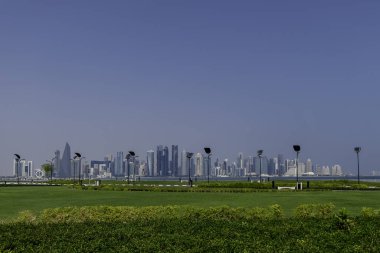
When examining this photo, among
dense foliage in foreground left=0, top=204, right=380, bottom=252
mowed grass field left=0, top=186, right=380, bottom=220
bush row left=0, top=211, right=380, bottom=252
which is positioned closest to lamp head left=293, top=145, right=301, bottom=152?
mowed grass field left=0, top=186, right=380, bottom=220

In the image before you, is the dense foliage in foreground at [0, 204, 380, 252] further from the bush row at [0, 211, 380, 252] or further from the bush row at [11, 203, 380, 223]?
the bush row at [11, 203, 380, 223]

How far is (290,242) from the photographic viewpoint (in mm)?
14062

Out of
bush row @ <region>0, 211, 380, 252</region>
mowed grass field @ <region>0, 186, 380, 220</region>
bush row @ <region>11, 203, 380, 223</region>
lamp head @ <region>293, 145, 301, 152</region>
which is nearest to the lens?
bush row @ <region>0, 211, 380, 252</region>

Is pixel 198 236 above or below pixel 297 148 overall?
below

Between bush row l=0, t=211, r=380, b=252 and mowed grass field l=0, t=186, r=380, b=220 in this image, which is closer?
bush row l=0, t=211, r=380, b=252

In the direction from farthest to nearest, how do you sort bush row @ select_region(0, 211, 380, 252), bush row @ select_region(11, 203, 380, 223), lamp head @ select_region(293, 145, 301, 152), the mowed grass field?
lamp head @ select_region(293, 145, 301, 152)
the mowed grass field
bush row @ select_region(11, 203, 380, 223)
bush row @ select_region(0, 211, 380, 252)

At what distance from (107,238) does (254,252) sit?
5.40 m

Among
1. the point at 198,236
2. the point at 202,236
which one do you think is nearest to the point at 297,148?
Answer: the point at 202,236

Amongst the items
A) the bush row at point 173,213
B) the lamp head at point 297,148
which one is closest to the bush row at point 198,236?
the bush row at point 173,213

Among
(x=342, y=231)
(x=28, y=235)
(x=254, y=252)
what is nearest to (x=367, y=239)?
(x=342, y=231)

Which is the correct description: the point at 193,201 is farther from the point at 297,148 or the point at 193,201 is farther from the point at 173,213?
the point at 297,148

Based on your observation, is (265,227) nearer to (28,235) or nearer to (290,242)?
(290,242)

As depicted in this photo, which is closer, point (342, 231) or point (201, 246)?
point (201, 246)

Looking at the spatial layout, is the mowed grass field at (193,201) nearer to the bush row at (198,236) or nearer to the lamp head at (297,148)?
the bush row at (198,236)
